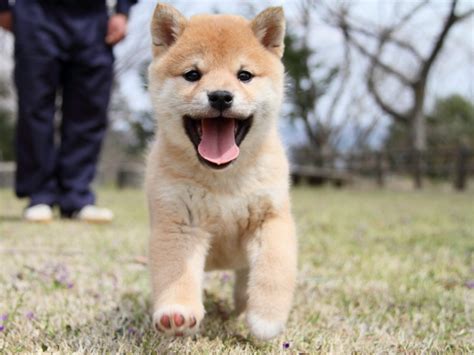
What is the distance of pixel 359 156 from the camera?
60.9 ft

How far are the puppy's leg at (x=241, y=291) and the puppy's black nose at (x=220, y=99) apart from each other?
70cm

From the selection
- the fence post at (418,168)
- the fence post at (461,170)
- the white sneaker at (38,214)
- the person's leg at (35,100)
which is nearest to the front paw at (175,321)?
the white sneaker at (38,214)

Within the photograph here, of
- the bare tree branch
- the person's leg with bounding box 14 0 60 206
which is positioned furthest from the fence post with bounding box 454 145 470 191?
the person's leg with bounding box 14 0 60 206

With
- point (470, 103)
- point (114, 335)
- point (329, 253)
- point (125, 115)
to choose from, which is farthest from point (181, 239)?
point (470, 103)

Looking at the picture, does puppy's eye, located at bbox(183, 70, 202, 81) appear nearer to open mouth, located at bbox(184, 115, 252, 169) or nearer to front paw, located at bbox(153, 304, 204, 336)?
open mouth, located at bbox(184, 115, 252, 169)

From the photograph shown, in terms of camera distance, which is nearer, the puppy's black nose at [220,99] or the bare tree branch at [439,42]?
the puppy's black nose at [220,99]

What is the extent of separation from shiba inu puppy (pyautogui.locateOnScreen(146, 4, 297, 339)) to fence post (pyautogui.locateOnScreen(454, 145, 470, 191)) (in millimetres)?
13519

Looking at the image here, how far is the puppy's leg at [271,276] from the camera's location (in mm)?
1621

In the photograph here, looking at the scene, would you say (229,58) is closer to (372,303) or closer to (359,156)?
(372,303)

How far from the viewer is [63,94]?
14.9 feet

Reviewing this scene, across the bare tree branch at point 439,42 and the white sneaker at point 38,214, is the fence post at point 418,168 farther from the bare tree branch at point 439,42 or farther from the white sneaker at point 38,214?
the white sneaker at point 38,214

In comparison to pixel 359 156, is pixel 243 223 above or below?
above

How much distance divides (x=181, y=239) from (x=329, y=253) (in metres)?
1.82

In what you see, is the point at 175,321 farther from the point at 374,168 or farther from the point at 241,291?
the point at 374,168
